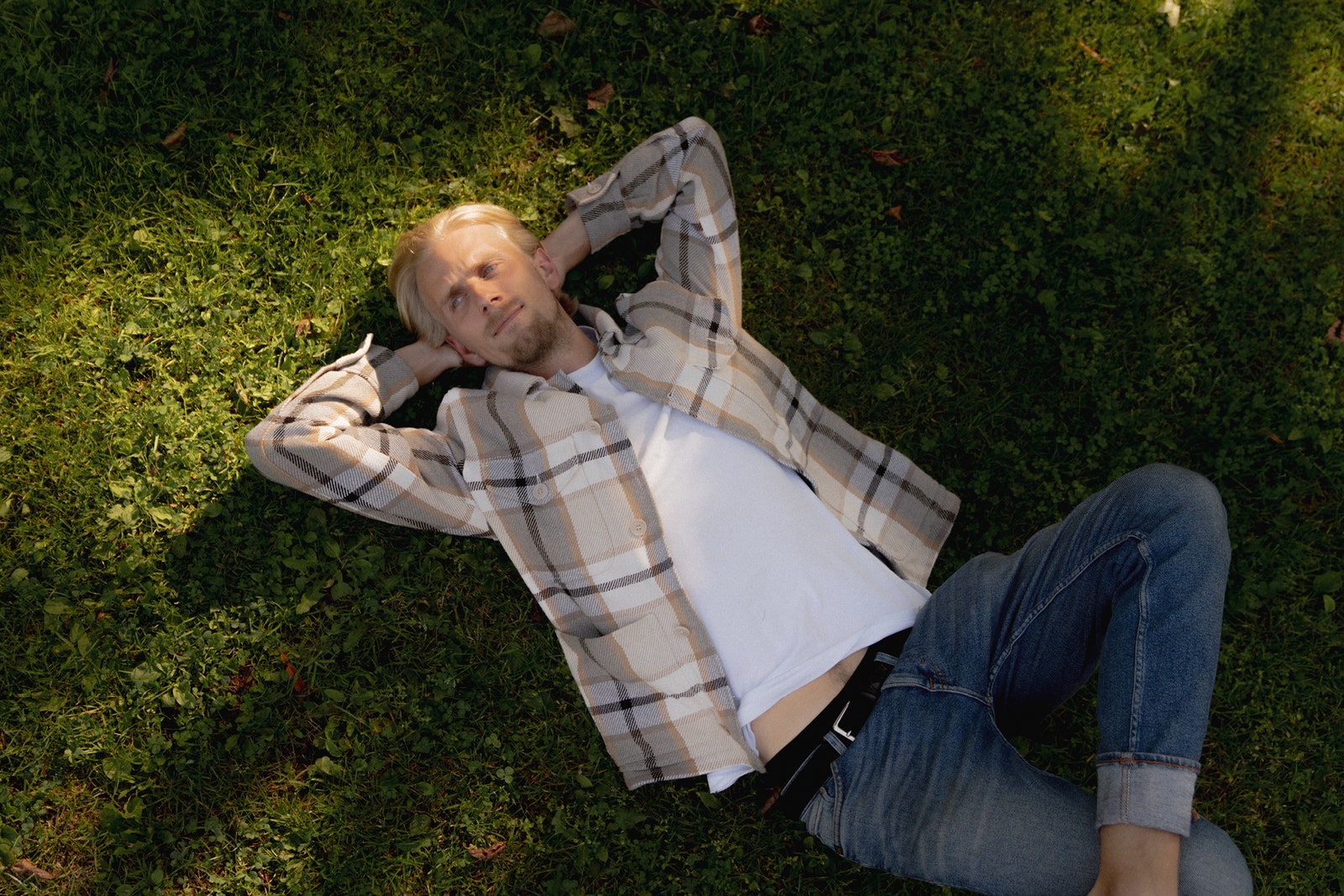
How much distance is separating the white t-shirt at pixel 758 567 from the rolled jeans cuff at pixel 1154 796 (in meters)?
1.07

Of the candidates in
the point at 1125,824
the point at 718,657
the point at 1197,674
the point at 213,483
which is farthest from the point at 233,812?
the point at 1197,674

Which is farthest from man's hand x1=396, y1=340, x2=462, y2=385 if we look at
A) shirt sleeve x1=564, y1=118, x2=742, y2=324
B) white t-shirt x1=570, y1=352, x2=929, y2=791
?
shirt sleeve x1=564, y1=118, x2=742, y2=324

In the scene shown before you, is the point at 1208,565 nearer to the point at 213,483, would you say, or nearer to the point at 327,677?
the point at 327,677

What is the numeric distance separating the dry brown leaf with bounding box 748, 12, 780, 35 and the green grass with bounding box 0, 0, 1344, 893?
8cm

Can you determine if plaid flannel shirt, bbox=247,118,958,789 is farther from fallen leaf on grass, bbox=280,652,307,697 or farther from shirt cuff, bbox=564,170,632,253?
fallen leaf on grass, bbox=280,652,307,697

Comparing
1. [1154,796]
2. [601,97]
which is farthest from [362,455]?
[1154,796]

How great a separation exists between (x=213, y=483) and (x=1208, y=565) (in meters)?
4.56

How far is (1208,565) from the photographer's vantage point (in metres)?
3.17

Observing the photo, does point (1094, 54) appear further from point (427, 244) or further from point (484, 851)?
point (484, 851)

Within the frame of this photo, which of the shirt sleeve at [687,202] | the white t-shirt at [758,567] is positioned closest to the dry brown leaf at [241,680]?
the white t-shirt at [758,567]

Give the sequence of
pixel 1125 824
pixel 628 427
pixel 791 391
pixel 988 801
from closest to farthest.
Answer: pixel 1125 824 < pixel 988 801 < pixel 628 427 < pixel 791 391

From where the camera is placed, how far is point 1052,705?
3.78m

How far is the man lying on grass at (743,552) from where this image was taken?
333cm

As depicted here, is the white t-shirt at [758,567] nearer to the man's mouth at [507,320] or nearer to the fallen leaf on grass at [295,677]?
the man's mouth at [507,320]
